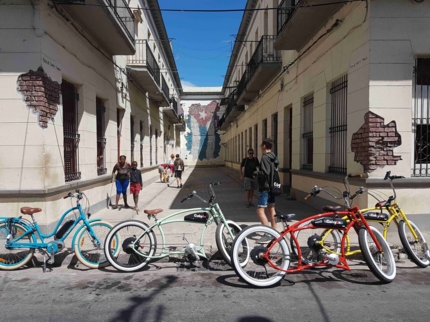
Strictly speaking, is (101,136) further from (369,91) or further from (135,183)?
(369,91)

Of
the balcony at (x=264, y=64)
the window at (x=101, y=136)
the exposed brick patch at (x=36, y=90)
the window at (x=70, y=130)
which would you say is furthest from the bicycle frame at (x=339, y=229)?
the balcony at (x=264, y=64)

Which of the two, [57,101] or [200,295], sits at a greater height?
[57,101]

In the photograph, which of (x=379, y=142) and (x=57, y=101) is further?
(x=57, y=101)

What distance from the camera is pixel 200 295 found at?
3576 millimetres

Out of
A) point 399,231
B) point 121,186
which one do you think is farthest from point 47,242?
point 399,231

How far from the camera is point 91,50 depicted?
7.95m

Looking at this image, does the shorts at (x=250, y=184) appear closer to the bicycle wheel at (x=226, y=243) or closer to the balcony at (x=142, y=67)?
the bicycle wheel at (x=226, y=243)

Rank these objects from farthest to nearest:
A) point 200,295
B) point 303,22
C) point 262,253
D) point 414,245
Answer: point 303,22
point 414,245
point 262,253
point 200,295

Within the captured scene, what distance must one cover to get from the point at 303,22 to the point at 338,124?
2793mm

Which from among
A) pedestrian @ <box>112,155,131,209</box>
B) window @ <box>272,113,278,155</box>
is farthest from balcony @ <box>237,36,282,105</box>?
pedestrian @ <box>112,155,131,209</box>

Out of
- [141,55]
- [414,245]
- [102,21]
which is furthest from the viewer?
[141,55]

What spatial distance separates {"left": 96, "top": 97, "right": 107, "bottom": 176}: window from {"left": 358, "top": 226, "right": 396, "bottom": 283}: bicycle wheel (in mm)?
7216

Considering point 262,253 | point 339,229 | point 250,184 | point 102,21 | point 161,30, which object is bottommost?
point 262,253

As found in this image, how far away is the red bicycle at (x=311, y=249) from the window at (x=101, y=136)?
6192 mm
